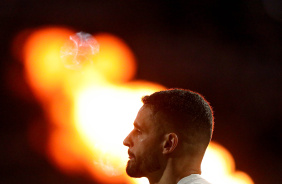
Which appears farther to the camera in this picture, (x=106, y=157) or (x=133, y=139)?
(x=106, y=157)

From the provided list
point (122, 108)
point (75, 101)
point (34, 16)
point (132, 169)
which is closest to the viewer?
point (132, 169)

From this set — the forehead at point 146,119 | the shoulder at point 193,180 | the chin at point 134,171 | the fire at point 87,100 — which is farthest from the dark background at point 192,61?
the shoulder at point 193,180

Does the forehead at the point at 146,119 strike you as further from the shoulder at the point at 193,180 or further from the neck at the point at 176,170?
the shoulder at the point at 193,180

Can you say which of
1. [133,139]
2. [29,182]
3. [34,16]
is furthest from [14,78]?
[133,139]

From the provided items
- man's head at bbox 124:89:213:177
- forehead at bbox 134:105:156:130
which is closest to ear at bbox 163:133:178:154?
man's head at bbox 124:89:213:177

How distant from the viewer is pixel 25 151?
478 centimetres

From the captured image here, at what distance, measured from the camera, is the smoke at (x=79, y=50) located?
16.1 ft

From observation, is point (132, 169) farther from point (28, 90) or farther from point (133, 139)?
point (28, 90)

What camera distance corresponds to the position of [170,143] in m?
1.81

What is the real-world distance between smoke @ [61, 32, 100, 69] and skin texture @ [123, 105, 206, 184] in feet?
10.7

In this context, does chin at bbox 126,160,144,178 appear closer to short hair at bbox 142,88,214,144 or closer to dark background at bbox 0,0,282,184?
short hair at bbox 142,88,214,144

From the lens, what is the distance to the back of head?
6.04 feet

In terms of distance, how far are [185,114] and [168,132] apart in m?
0.13

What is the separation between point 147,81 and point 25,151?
1.93 metres
